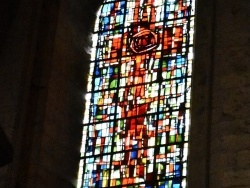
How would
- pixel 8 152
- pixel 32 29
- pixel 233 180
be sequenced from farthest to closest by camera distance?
pixel 32 29, pixel 233 180, pixel 8 152

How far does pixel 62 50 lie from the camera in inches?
583

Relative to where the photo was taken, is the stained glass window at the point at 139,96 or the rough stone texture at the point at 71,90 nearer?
the rough stone texture at the point at 71,90

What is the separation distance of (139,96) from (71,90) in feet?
2.65

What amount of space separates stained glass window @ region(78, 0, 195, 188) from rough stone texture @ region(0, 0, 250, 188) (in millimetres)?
185

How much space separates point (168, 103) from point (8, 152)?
4.64 meters

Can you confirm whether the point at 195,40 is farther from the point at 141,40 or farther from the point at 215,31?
the point at 141,40

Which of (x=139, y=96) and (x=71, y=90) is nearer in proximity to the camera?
(x=139, y=96)

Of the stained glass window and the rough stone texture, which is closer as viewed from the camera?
the rough stone texture

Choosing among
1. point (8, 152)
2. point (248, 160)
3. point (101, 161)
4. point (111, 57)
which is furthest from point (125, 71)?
point (8, 152)

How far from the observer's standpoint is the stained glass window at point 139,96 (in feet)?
45.8

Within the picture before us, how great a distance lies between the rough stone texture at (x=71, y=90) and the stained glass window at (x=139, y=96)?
0.61ft

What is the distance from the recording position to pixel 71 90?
1474cm

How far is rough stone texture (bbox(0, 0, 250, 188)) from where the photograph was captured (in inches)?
504

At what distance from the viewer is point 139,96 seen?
47.8 feet
